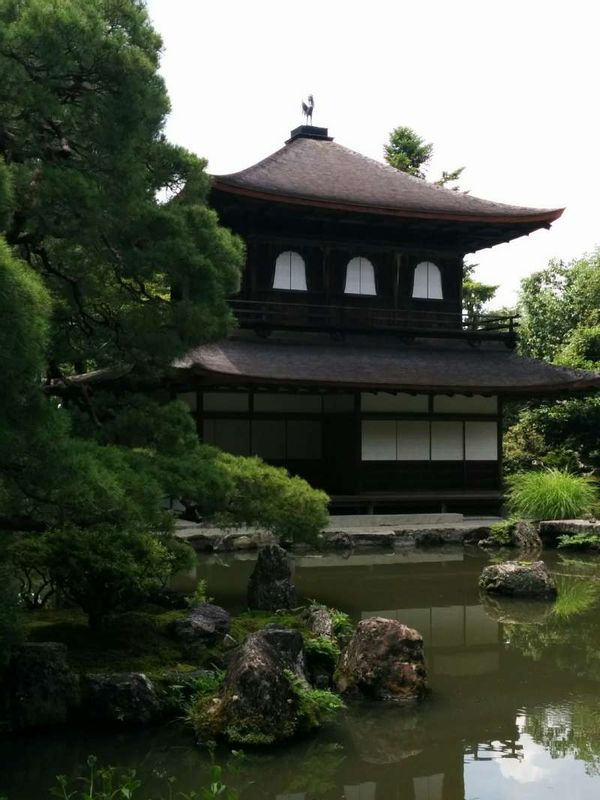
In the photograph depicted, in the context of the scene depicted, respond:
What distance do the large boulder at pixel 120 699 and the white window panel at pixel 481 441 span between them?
1389 centimetres

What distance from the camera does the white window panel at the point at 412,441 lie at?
761 inches

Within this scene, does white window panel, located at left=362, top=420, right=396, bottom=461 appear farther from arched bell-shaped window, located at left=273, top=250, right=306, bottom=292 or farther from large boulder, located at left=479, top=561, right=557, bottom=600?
large boulder, located at left=479, top=561, right=557, bottom=600

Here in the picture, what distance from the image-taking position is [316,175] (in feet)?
69.6

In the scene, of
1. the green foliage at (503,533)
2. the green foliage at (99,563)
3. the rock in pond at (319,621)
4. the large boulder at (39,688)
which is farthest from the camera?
the green foliage at (503,533)

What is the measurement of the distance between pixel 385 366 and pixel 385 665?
11960mm

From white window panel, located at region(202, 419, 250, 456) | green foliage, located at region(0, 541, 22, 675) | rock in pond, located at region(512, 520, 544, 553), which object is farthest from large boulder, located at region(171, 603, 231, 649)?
white window panel, located at region(202, 419, 250, 456)

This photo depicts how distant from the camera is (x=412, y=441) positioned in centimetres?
1944

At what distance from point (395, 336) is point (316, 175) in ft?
13.6

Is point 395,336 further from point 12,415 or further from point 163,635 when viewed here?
point 12,415

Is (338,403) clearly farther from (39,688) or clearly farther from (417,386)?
(39,688)

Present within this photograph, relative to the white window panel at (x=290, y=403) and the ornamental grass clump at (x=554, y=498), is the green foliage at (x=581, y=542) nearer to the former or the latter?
the ornamental grass clump at (x=554, y=498)

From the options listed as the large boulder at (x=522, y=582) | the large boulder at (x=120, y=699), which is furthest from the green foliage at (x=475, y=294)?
the large boulder at (x=120, y=699)

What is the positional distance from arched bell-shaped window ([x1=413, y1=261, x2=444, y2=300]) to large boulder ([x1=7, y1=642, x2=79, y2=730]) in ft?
51.6

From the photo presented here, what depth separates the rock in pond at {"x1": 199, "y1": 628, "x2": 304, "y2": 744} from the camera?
20.9ft
